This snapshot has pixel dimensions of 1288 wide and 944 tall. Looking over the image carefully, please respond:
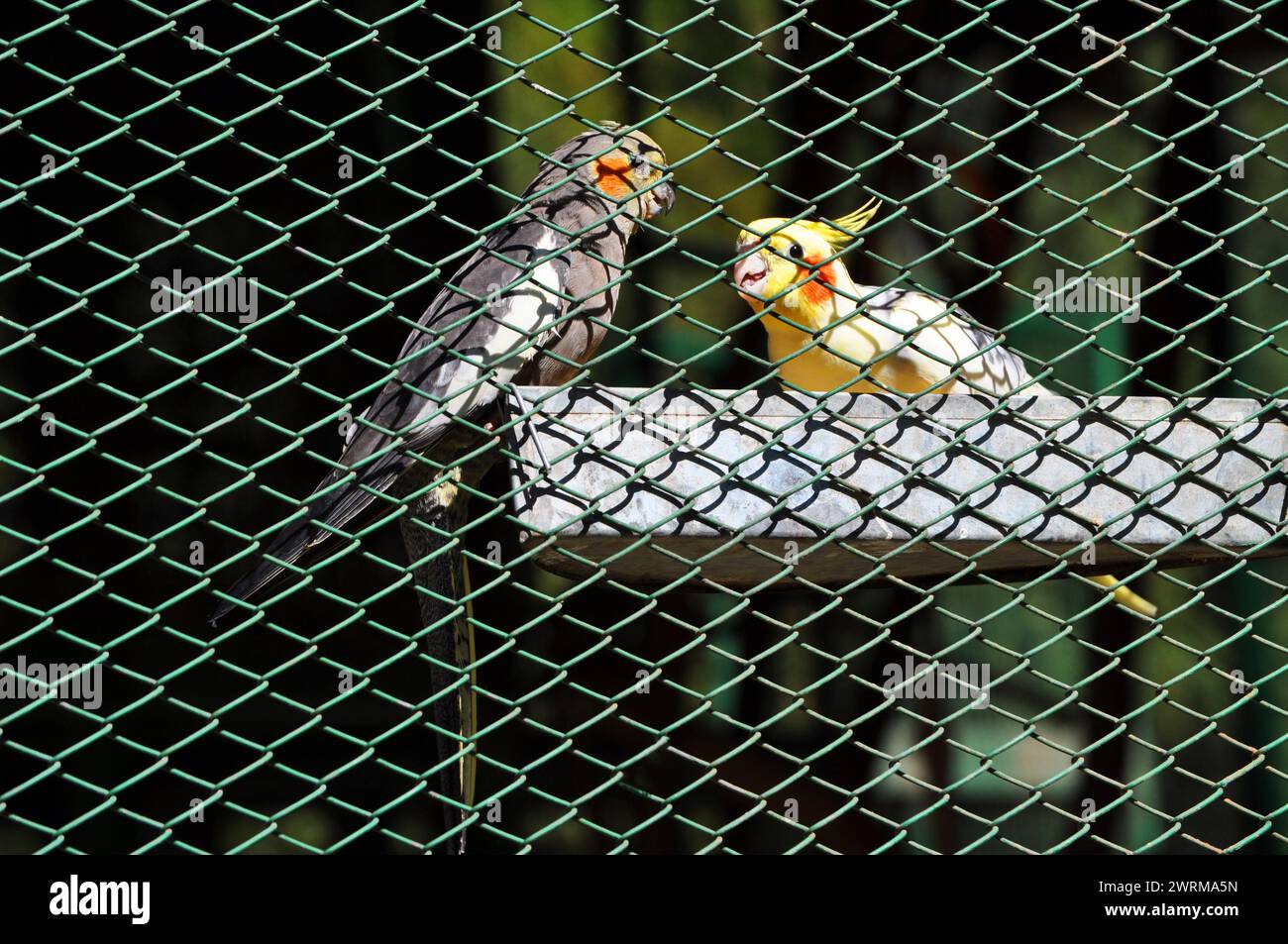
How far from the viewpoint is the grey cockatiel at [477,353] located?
2543 millimetres

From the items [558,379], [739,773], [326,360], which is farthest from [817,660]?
[558,379]

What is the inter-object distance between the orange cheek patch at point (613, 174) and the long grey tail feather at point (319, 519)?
1141mm

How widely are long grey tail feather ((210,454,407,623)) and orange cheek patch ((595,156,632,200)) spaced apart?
114cm

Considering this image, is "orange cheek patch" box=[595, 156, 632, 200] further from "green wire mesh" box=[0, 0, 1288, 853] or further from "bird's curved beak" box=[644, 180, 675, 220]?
"green wire mesh" box=[0, 0, 1288, 853]

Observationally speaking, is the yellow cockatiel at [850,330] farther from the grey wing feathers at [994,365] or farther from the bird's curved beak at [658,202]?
the bird's curved beak at [658,202]

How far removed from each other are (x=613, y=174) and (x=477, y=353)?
0.89m

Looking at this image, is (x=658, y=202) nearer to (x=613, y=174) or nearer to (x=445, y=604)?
(x=613, y=174)

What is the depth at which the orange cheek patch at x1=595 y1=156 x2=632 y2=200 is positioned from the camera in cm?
345

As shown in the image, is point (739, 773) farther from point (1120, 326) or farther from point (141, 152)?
point (141, 152)

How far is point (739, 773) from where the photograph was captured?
5.08 metres

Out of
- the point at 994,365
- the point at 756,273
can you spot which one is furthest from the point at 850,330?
the point at 994,365

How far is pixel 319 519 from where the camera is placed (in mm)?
2641

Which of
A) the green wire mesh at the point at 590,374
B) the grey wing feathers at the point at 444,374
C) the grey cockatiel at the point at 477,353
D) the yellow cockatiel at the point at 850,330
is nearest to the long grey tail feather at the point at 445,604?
the grey cockatiel at the point at 477,353

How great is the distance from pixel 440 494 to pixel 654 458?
3.23ft
